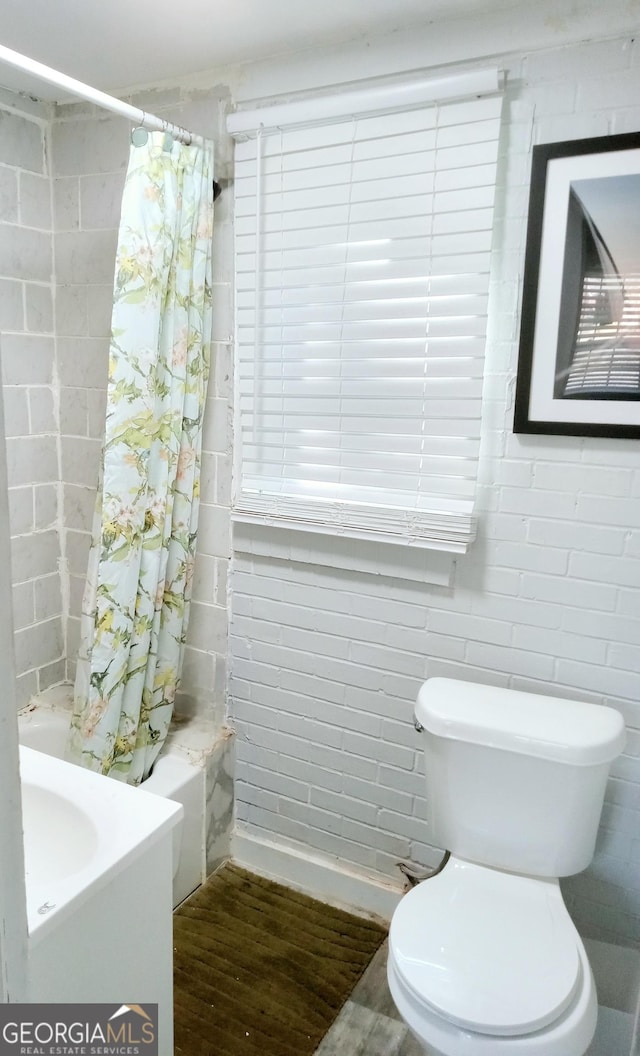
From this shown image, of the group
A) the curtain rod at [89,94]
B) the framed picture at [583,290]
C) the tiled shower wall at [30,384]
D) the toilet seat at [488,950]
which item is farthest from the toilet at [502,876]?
the curtain rod at [89,94]

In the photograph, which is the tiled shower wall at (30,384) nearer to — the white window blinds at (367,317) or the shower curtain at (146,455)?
the shower curtain at (146,455)

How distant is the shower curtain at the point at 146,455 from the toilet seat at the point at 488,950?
36.4 inches

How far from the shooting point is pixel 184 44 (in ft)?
5.73

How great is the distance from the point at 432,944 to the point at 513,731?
17.9 inches

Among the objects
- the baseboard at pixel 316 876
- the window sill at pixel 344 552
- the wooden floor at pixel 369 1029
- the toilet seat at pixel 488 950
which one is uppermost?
the window sill at pixel 344 552

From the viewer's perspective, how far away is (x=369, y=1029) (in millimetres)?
1674

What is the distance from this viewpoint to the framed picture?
1.50 m

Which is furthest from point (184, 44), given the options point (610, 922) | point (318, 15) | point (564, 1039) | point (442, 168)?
point (610, 922)

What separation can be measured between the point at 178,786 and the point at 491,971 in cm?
99

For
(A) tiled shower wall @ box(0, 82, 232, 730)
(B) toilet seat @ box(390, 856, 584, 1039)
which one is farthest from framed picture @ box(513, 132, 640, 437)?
(B) toilet seat @ box(390, 856, 584, 1039)

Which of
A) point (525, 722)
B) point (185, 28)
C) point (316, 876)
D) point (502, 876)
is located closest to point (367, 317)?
point (185, 28)

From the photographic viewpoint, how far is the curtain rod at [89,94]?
1420 millimetres

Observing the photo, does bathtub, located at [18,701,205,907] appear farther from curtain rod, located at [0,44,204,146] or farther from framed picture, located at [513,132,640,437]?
curtain rod, located at [0,44,204,146]

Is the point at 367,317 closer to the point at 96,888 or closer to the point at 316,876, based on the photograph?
the point at 96,888
